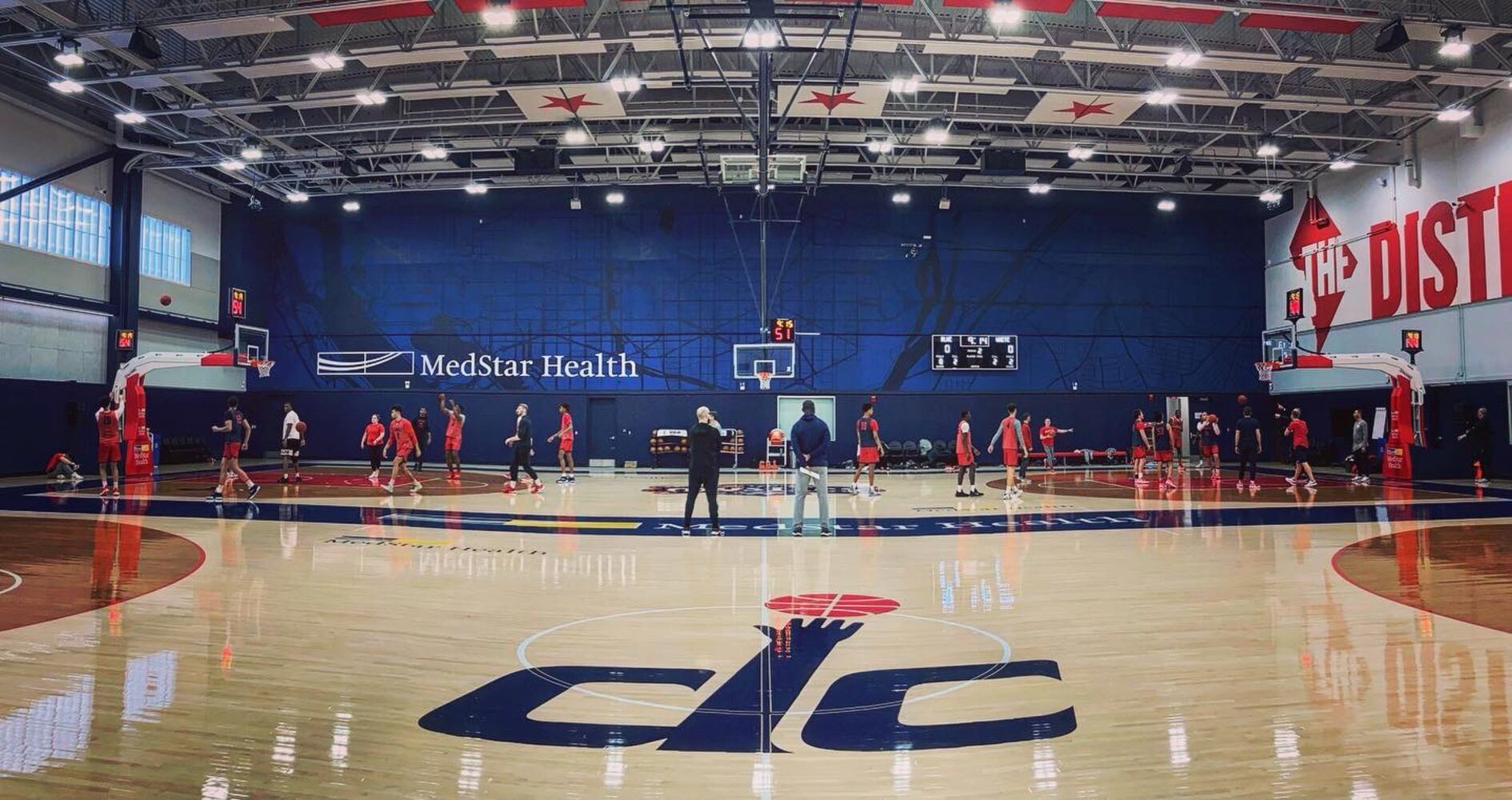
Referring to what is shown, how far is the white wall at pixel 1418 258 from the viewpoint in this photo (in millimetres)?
17516

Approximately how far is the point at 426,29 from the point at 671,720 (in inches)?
588

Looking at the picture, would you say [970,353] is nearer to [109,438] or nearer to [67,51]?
[109,438]

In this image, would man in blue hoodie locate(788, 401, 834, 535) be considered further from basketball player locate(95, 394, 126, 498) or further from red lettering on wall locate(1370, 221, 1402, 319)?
red lettering on wall locate(1370, 221, 1402, 319)

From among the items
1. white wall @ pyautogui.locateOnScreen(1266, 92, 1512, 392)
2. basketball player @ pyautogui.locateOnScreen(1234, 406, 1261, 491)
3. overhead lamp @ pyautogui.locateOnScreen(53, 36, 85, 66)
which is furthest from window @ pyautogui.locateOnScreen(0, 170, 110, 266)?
white wall @ pyautogui.locateOnScreen(1266, 92, 1512, 392)

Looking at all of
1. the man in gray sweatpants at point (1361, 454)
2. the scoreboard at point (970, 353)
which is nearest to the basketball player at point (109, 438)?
the scoreboard at point (970, 353)

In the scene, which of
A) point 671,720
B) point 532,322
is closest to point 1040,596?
point 671,720

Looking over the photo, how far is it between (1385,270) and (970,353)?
10449mm

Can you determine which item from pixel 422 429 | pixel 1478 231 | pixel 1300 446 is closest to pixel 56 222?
pixel 422 429

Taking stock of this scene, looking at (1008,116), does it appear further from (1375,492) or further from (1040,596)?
(1040,596)

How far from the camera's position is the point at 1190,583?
274 inches

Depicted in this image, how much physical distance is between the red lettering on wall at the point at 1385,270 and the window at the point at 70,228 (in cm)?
3245

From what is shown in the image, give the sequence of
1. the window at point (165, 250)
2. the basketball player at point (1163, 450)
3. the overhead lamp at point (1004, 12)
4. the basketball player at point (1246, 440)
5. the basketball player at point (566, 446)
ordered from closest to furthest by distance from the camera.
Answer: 1. the overhead lamp at point (1004, 12)
2. the basketball player at point (1246, 440)
3. the basketball player at point (566, 446)
4. the basketball player at point (1163, 450)
5. the window at point (165, 250)

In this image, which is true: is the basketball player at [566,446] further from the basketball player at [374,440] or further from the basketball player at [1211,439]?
the basketball player at [1211,439]

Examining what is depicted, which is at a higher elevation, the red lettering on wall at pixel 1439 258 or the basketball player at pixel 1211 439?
the red lettering on wall at pixel 1439 258
